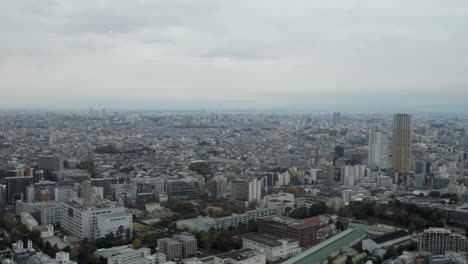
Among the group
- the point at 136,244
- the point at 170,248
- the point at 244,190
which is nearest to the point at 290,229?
the point at 170,248

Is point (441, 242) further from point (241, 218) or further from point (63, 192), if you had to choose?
point (63, 192)

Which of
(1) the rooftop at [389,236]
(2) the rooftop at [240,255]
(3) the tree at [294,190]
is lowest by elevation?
(3) the tree at [294,190]

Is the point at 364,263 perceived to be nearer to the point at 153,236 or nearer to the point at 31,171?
the point at 153,236

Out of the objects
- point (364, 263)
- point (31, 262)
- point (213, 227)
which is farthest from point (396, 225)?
point (31, 262)

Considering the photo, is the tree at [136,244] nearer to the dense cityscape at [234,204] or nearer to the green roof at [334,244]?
the dense cityscape at [234,204]

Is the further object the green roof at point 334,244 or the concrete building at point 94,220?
the concrete building at point 94,220

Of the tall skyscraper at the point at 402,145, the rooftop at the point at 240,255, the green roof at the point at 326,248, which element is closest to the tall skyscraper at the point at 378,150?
the tall skyscraper at the point at 402,145

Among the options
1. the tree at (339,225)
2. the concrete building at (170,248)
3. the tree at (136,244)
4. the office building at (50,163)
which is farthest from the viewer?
the office building at (50,163)
